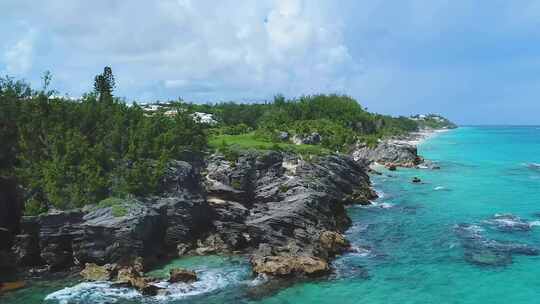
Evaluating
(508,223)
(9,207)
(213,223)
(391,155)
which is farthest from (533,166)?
(9,207)

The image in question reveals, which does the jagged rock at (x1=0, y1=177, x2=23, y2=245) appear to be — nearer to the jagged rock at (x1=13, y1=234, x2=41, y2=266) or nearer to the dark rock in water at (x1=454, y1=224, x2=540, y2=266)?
the jagged rock at (x1=13, y1=234, x2=41, y2=266)

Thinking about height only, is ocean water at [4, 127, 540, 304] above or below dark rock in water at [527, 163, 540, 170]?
below

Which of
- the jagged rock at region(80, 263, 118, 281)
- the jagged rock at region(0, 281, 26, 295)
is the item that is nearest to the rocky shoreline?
the jagged rock at region(80, 263, 118, 281)

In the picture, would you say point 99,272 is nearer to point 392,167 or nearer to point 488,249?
point 488,249

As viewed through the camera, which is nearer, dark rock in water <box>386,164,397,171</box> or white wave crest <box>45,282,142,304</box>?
white wave crest <box>45,282,142,304</box>

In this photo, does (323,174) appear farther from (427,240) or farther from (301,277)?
(301,277)

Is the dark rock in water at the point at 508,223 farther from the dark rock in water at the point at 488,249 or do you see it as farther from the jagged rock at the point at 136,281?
the jagged rock at the point at 136,281
